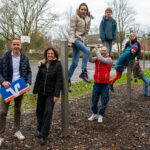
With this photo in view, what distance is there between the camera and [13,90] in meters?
3.13

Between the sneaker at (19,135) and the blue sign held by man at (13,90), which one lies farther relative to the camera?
the sneaker at (19,135)

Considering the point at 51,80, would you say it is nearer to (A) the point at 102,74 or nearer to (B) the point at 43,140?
(B) the point at 43,140

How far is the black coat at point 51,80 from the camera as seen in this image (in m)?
3.20

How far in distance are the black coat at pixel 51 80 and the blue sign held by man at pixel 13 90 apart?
297 mm

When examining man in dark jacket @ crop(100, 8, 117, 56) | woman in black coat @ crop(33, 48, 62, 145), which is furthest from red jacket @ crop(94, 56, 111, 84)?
man in dark jacket @ crop(100, 8, 117, 56)

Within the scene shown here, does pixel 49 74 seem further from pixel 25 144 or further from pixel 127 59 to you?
pixel 127 59

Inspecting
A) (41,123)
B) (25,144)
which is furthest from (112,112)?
(25,144)

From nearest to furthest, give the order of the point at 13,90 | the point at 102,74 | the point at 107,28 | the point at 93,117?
the point at 13,90
the point at 102,74
the point at 93,117
the point at 107,28

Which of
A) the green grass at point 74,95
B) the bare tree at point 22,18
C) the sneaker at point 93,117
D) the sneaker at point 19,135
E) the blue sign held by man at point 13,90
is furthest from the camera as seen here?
the bare tree at point 22,18

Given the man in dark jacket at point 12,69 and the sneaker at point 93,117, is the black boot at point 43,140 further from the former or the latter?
the sneaker at point 93,117

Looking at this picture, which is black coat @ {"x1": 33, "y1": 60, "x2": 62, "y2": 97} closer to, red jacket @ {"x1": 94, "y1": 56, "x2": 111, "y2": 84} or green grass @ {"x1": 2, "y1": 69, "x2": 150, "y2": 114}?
red jacket @ {"x1": 94, "y1": 56, "x2": 111, "y2": 84}

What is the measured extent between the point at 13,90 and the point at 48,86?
54 cm

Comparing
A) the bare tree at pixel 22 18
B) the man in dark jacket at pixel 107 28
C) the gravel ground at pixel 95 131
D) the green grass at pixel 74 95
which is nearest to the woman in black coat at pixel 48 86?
the gravel ground at pixel 95 131

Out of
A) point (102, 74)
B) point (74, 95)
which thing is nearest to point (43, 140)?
point (102, 74)
